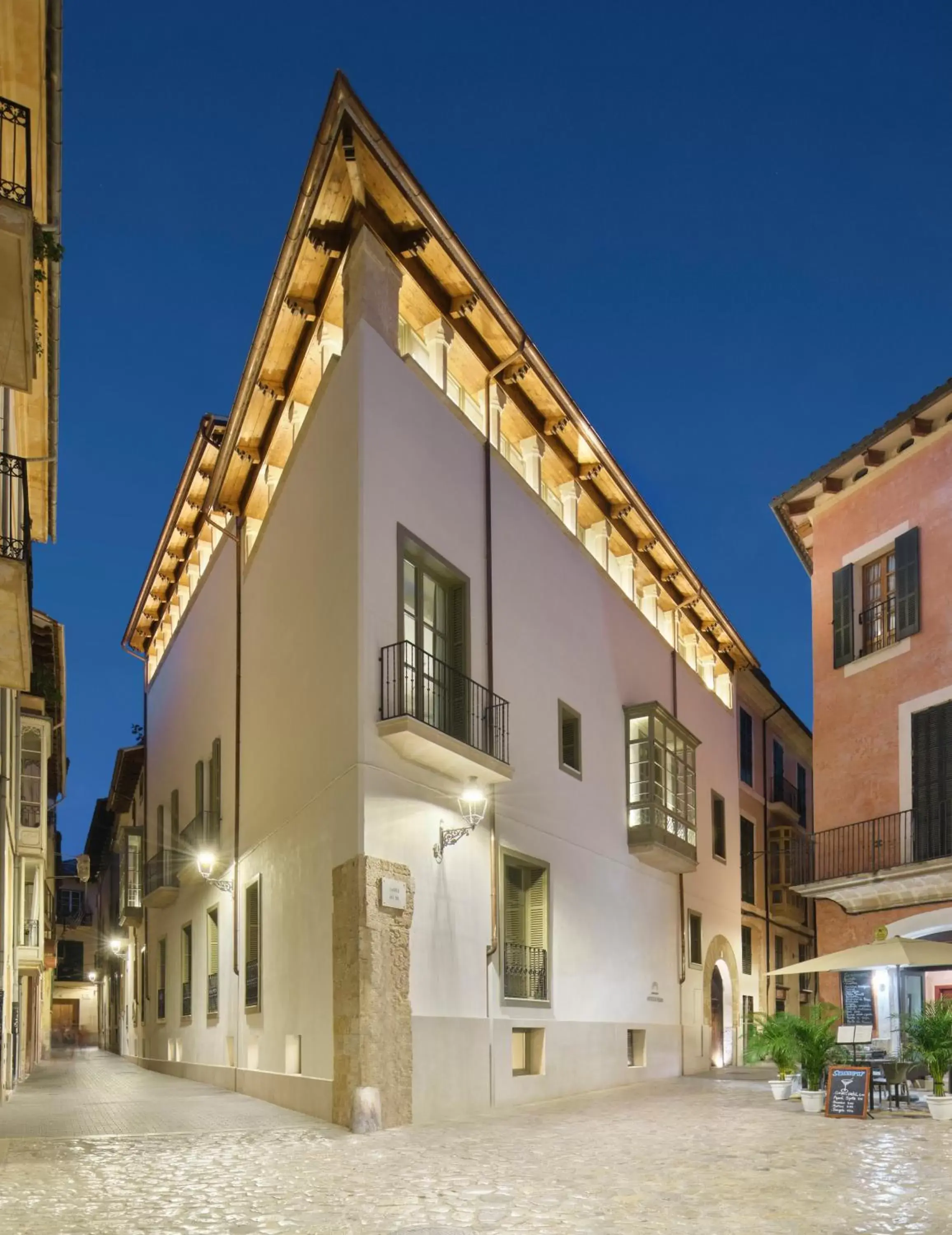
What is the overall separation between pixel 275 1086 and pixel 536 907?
4.46 meters

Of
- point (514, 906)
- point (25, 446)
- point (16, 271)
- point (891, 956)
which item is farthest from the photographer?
point (25, 446)

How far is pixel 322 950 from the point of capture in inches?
575

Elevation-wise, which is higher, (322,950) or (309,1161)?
(322,950)

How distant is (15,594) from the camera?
10969mm

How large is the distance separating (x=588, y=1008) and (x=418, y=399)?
9960mm

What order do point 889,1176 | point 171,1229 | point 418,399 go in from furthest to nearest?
point 418,399
point 889,1176
point 171,1229

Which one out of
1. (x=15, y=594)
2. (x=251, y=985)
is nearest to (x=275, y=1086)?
(x=251, y=985)

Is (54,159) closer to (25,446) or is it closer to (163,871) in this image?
(25,446)

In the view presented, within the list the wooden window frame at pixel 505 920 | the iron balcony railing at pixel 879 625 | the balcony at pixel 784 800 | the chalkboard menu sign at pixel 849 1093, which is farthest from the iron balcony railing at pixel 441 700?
the balcony at pixel 784 800

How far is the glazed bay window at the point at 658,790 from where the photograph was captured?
22094mm

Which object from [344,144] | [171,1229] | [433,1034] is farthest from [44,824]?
[171,1229]

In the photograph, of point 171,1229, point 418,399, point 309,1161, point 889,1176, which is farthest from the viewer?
point 418,399

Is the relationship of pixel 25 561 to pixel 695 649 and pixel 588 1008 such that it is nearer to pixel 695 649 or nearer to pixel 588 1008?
pixel 588 1008

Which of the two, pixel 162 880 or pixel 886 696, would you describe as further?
pixel 162 880
